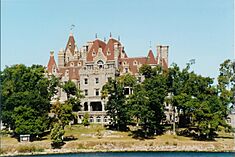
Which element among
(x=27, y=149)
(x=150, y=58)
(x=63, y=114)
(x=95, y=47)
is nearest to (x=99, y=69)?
(x=95, y=47)

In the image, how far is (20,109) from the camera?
1427 inches

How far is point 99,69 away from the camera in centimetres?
4622

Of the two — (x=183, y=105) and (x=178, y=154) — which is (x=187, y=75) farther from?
(x=178, y=154)

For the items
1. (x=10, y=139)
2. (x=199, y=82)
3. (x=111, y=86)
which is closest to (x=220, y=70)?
(x=199, y=82)

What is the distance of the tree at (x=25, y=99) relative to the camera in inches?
1426

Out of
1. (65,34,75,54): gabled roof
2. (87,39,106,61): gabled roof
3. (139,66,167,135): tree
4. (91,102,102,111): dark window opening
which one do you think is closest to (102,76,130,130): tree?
(139,66,167,135): tree

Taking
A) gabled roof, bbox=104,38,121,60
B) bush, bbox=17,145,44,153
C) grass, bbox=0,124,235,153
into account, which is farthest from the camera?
gabled roof, bbox=104,38,121,60

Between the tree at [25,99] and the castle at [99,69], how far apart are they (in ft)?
21.4

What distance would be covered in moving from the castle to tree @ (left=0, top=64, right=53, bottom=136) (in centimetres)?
653

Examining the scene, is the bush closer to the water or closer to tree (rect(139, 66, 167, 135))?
the water

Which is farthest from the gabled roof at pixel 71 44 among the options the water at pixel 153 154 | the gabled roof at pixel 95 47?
the water at pixel 153 154

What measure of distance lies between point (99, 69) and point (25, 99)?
10.5 m

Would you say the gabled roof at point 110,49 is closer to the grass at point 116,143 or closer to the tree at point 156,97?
the tree at point 156,97

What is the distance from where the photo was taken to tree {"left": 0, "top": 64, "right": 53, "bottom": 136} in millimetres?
36219
